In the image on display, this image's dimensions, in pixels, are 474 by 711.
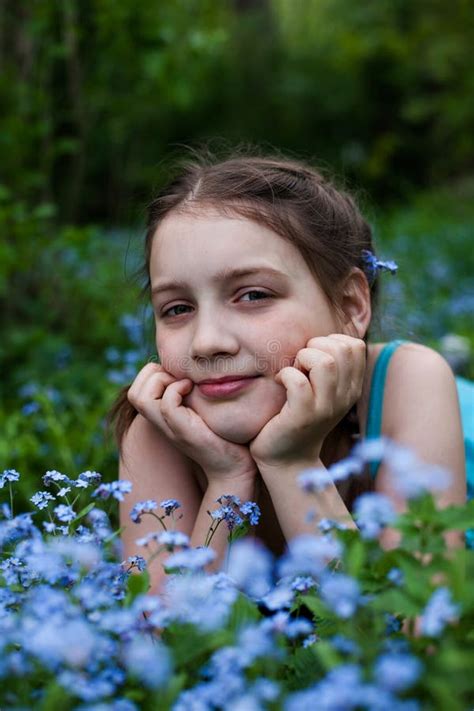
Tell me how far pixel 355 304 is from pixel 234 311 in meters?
0.47

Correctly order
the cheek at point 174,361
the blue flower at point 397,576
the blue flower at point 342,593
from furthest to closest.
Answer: the cheek at point 174,361
the blue flower at point 397,576
the blue flower at point 342,593

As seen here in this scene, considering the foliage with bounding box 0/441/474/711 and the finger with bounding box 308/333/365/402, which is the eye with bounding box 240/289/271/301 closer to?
the finger with bounding box 308/333/365/402

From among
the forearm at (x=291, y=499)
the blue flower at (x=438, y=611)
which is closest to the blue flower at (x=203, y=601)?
the blue flower at (x=438, y=611)

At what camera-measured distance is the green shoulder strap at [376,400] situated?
2.50 metres

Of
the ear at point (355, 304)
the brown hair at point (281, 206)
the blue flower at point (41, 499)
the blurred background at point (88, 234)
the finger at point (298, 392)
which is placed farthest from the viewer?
the blurred background at point (88, 234)

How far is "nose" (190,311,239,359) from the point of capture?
2.11 meters

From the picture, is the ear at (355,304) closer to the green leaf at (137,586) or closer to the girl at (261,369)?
the girl at (261,369)

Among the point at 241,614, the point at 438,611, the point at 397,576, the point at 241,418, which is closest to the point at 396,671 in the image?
the point at 438,611

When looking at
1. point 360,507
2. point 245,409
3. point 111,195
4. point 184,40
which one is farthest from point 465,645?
point 111,195

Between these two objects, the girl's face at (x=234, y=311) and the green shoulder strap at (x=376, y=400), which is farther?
the green shoulder strap at (x=376, y=400)

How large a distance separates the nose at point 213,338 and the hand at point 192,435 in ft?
0.44

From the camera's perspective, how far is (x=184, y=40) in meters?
5.85

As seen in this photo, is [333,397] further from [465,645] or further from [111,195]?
[111,195]

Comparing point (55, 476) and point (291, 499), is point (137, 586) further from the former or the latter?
point (291, 499)
